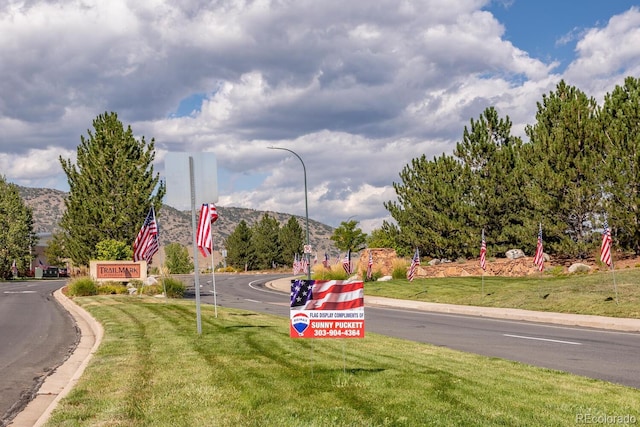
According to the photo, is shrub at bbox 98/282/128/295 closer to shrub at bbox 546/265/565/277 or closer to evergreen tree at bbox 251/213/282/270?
shrub at bbox 546/265/565/277

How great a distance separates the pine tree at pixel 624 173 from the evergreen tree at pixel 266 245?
2409 inches

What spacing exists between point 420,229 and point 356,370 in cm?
4045

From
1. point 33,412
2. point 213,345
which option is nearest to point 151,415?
point 33,412

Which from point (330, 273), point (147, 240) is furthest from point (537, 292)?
point (330, 273)

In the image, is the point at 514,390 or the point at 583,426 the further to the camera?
the point at 514,390

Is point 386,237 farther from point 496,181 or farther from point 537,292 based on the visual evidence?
point 537,292

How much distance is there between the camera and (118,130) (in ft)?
144

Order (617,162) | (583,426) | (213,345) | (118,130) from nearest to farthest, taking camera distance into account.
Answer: (583,426) < (213,345) < (617,162) < (118,130)

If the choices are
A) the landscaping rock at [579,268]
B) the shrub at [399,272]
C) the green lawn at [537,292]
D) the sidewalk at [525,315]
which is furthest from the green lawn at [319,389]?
the shrub at [399,272]

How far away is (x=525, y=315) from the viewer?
22922mm

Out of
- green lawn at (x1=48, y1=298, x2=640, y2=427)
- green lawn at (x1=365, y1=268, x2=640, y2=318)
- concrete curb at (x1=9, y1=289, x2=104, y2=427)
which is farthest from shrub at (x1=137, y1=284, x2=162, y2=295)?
green lawn at (x1=48, y1=298, x2=640, y2=427)

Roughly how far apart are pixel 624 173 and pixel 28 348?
1281 inches

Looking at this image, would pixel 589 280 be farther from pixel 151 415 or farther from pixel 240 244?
pixel 240 244

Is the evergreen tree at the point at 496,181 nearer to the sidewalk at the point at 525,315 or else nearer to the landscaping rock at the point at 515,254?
the landscaping rock at the point at 515,254
